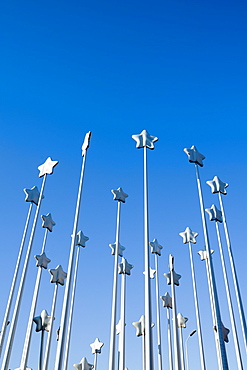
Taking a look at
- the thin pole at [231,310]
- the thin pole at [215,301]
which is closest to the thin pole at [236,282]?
the thin pole at [231,310]

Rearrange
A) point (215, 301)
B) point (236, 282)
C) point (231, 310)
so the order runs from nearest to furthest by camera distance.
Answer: point (215, 301)
point (236, 282)
point (231, 310)

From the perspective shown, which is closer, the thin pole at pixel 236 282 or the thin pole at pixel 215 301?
the thin pole at pixel 215 301

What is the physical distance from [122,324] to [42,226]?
7753 mm

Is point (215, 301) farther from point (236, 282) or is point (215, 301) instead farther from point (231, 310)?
point (231, 310)

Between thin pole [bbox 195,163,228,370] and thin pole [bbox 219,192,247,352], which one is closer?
thin pole [bbox 195,163,228,370]

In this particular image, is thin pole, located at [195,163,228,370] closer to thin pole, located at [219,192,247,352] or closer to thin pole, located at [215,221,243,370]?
thin pole, located at [215,221,243,370]

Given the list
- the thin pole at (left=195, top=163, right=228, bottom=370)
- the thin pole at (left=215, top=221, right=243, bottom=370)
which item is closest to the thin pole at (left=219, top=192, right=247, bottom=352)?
the thin pole at (left=215, top=221, right=243, bottom=370)

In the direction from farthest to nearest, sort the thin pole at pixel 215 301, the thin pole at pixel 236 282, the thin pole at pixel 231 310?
1. the thin pole at pixel 236 282
2. the thin pole at pixel 231 310
3. the thin pole at pixel 215 301

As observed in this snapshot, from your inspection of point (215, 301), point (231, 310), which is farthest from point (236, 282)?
point (215, 301)

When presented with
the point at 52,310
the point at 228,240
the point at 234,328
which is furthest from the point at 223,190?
the point at 52,310

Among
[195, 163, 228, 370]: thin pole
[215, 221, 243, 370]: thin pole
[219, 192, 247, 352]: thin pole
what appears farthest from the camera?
[219, 192, 247, 352]: thin pole

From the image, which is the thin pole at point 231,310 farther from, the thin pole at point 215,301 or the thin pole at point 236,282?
the thin pole at point 215,301

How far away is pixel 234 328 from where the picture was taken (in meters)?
21.1

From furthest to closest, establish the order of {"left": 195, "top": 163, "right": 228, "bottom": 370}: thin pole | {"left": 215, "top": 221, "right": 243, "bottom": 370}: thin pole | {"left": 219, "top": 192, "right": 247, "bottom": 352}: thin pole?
1. {"left": 219, "top": 192, "right": 247, "bottom": 352}: thin pole
2. {"left": 215, "top": 221, "right": 243, "bottom": 370}: thin pole
3. {"left": 195, "top": 163, "right": 228, "bottom": 370}: thin pole
